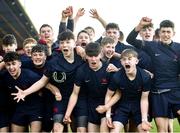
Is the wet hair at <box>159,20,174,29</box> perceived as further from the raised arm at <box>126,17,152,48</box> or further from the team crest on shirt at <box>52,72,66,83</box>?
the team crest on shirt at <box>52,72,66,83</box>

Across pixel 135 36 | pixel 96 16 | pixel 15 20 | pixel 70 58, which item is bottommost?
pixel 70 58

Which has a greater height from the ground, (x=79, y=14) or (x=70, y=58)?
(x=79, y=14)

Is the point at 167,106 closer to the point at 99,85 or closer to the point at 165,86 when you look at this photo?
the point at 165,86

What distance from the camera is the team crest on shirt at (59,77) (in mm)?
6824

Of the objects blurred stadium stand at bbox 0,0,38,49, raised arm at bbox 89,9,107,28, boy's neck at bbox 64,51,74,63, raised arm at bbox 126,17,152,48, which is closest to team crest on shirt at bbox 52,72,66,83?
boy's neck at bbox 64,51,74,63

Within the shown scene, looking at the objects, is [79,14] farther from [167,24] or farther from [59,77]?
[167,24]

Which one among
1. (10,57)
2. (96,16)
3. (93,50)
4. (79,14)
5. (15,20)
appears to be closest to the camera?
(93,50)

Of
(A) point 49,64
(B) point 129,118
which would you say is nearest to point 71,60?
(A) point 49,64

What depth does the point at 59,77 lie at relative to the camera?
6.85 metres

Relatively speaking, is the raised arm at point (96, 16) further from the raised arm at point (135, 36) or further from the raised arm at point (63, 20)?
the raised arm at point (135, 36)

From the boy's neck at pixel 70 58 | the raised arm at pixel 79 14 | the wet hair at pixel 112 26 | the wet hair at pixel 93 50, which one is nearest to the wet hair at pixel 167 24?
the wet hair at pixel 112 26

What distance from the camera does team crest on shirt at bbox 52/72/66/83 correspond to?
6824 mm

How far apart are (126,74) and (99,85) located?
1.60 feet

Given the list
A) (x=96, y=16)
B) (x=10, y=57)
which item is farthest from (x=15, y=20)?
(x=10, y=57)
